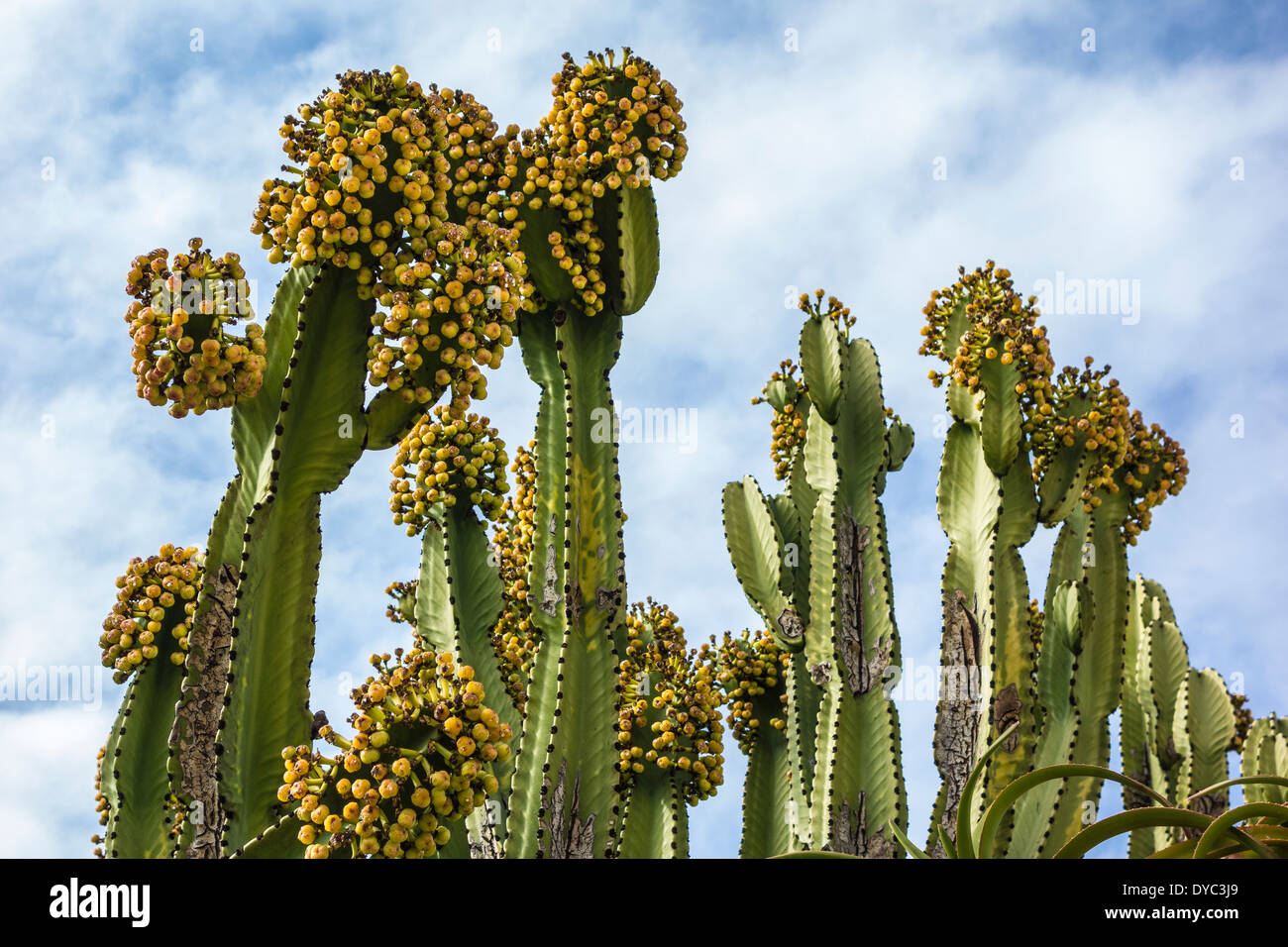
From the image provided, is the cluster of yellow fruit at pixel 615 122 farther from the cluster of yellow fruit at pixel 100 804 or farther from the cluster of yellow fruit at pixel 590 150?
the cluster of yellow fruit at pixel 100 804

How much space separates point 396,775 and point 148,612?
6.94 feet

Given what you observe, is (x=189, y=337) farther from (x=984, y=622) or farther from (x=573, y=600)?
(x=984, y=622)

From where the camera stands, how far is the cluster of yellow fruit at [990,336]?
6.81 m

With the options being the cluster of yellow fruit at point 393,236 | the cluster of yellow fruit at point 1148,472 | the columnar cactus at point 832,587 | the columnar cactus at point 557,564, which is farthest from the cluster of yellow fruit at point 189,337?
the cluster of yellow fruit at point 1148,472

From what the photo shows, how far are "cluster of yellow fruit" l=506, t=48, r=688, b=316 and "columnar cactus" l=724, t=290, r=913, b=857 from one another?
1955 mm

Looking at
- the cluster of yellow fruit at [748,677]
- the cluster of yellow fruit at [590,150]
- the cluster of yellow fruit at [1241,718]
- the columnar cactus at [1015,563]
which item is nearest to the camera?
the cluster of yellow fruit at [590,150]

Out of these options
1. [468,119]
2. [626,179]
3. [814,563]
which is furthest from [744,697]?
[468,119]

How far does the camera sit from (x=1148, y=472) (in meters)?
8.02

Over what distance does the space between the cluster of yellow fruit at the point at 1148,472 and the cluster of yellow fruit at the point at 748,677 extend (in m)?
3.07

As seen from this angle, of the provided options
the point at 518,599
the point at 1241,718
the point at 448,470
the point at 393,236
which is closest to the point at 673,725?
the point at 518,599

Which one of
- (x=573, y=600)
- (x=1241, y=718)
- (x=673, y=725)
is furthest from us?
(x=1241, y=718)

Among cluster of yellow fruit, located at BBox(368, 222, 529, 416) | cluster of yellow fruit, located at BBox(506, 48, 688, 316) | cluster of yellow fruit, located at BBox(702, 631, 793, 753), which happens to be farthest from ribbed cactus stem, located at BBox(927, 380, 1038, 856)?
cluster of yellow fruit, located at BBox(368, 222, 529, 416)
